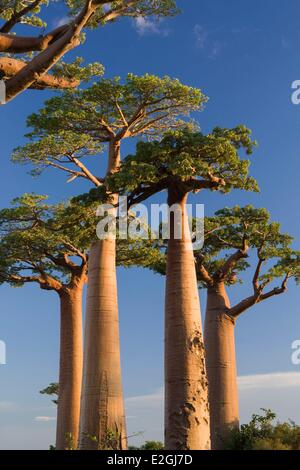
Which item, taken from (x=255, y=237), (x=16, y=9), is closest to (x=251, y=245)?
(x=255, y=237)

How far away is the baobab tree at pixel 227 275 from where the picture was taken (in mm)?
15859

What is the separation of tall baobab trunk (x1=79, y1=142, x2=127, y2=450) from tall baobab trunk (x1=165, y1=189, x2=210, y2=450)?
1569 millimetres

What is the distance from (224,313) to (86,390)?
5.93 metres

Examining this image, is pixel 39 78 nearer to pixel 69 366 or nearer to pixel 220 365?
pixel 220 365

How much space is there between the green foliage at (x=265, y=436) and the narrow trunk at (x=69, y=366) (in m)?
4.74

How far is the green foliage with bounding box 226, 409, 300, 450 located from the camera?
37.4 feet

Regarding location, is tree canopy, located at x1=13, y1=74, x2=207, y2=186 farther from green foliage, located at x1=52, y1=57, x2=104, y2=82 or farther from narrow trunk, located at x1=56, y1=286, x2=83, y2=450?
narrow trunk, located at x1=56, y1=286, x2=83, y2=450

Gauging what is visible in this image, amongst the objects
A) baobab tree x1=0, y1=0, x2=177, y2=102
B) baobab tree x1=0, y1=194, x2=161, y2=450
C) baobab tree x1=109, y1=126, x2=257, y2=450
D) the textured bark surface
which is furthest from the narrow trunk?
baobab tree x1=0, y1=0, x2=177, y2=102

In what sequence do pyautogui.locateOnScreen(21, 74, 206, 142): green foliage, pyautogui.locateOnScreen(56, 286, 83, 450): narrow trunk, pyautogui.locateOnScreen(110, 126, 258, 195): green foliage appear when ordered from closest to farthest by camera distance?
1. pyautogui.locateOnScreen(110, 126, 258, 195): green foliage
2. pyautogui.locateOnScreen(21, 74, 206, 142): green foliage
3. pyautogui.locateOnScreen(56, 286, 83, 450): narrow trunk

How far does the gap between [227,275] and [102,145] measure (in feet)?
19.2

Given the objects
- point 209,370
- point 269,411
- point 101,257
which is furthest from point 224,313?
point 101,257

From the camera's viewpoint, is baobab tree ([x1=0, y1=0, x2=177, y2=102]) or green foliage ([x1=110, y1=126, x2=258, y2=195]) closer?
baobab tree ([x1=0, y1=0, x2=177, y2=102])

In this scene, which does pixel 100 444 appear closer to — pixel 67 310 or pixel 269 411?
pixel 269 411
